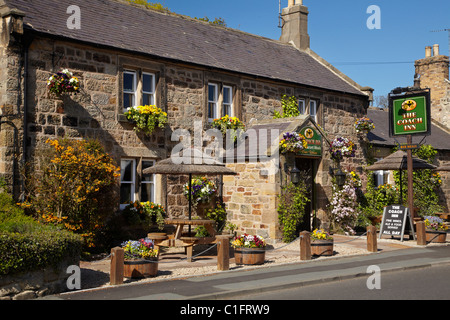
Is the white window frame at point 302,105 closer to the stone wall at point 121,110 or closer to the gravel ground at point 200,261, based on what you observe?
the stone wall at point 121,110

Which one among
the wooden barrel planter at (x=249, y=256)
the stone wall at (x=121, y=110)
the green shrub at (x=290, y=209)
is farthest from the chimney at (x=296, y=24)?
the wooden barrel planter at (x=249, y=256)

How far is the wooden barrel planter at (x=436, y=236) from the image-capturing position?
629 inches

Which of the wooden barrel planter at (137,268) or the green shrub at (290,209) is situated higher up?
the green shrub at (290,209)

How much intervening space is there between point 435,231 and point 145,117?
31.7 ft

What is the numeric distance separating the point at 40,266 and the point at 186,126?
8.20m

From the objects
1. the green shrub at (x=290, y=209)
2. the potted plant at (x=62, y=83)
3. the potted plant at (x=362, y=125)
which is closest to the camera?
the potted plant at (x=62, y=83)

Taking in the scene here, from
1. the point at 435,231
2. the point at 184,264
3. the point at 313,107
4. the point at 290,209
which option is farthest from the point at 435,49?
the point at 184,264

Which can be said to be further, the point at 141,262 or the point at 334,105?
the point at 334,105

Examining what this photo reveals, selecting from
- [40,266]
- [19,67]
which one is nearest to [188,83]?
[19,67]

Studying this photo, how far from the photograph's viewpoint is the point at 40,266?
8.55 m

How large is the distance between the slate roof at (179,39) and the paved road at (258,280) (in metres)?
7.37

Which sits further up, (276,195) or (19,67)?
(19,67)

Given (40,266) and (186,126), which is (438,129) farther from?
(40,266)
